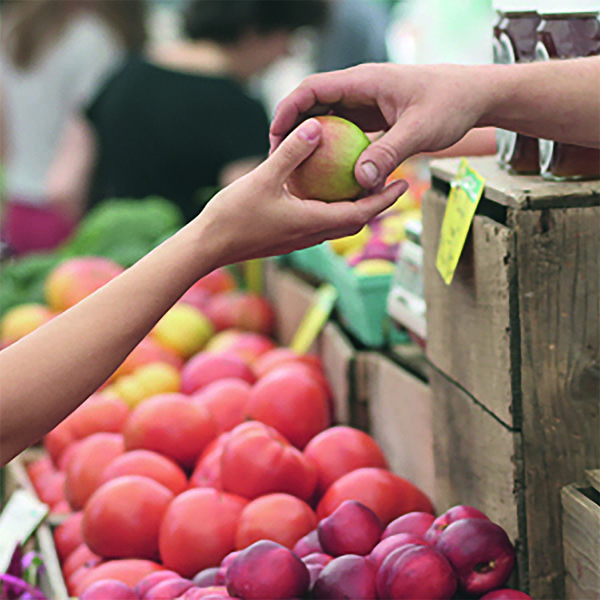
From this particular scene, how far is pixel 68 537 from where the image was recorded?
1685 mm

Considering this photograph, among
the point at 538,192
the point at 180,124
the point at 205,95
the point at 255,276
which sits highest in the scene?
the point at 538,192

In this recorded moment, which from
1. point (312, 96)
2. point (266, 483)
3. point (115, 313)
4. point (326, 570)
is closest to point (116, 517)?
point (266, 483)

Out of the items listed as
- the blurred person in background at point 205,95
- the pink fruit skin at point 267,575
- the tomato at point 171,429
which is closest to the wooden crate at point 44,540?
the tomato at point 171,429

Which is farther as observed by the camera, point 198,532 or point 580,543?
point 198,532

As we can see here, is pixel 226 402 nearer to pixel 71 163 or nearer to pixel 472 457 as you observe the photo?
pixel 472 457

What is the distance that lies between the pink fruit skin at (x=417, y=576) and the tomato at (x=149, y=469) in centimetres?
62

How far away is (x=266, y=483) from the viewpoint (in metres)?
1.52

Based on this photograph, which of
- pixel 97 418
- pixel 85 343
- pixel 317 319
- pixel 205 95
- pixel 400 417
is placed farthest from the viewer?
pixel 205 95

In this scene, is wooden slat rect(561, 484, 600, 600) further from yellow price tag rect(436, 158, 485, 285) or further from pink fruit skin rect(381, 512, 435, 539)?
yellow price tag rect(436, 158, 485, 285)

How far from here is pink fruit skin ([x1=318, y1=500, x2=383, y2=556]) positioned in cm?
127

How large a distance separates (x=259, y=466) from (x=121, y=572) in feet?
0.94

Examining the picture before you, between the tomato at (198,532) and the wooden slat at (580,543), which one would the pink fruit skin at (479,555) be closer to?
the wooden slat at (580,543)

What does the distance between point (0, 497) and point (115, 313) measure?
140 centimetres

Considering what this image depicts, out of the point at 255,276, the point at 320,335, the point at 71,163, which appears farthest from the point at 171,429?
the point at 71,163
